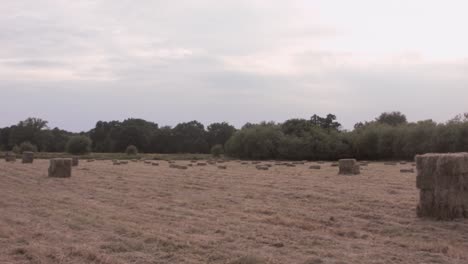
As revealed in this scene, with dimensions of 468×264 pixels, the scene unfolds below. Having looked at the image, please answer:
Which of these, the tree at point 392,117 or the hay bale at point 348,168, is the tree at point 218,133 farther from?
the hay bale at point 348,168

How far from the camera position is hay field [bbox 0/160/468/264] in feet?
22.5

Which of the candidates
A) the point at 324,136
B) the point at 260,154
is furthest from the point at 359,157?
the point at 260,154

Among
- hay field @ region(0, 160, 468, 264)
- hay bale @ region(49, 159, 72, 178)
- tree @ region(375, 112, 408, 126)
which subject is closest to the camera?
hay field @ region(0, 160, 468, 264)

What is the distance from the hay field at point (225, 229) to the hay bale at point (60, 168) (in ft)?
23.0

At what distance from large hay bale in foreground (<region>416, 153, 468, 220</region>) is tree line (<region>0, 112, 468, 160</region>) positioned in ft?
128

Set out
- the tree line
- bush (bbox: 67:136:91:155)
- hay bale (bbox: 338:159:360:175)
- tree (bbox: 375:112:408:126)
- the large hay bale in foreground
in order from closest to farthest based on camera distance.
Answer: the large hay bale in foreground < hay bale (bbox: 338:159:360:175) < the tree line < bush (bbox: 67:136:91:155) < tree (bbox: 375:112:408:126)

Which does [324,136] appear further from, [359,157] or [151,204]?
[151,204]

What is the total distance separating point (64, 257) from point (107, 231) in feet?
5.88

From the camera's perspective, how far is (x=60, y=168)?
21.5 meters

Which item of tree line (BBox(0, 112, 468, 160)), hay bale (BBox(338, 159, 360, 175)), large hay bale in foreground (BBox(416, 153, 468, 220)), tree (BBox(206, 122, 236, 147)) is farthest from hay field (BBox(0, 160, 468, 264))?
tree (BBox(206, 122, 236, 147))

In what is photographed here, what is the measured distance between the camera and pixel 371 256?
22.5 feet

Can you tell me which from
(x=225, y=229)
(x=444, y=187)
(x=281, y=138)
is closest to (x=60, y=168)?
(x=225, y=229)

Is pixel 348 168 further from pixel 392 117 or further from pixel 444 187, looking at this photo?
pixel 392 117

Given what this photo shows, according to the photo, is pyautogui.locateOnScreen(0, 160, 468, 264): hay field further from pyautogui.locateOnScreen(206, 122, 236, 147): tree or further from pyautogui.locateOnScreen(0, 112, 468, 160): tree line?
pyautogui.locateOnScreen(206, 122, 236, 147): tree
